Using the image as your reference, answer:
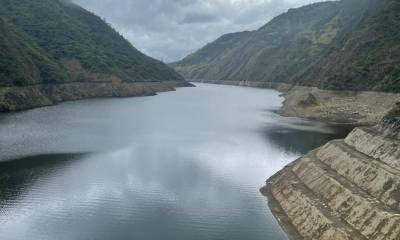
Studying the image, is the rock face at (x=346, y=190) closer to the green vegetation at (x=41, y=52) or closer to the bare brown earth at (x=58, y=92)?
the bare brown earth at (x=58, y=92)

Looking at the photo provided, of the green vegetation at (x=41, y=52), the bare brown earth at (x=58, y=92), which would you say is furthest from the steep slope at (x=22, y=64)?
the bare brown earth at (x=58, y=92)

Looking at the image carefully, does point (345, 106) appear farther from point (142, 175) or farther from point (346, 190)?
point (346, 190)

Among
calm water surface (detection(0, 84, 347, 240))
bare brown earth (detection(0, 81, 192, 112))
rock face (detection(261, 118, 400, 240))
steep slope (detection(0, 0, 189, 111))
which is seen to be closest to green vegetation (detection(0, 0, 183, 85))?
steep slope (detection(0, 0, 189, 111))

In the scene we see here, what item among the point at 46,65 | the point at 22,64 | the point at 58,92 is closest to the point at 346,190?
the point at 22,64

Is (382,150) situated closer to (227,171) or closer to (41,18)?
(227,171)

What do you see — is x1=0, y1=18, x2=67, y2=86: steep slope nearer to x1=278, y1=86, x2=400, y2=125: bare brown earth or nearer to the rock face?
x1=278, y1=86, x2=400, y2=125: bare brown earth

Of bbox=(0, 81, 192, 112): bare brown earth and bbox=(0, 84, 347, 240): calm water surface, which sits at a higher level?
bbox=(0, 84, 347, 240): calm water surface
